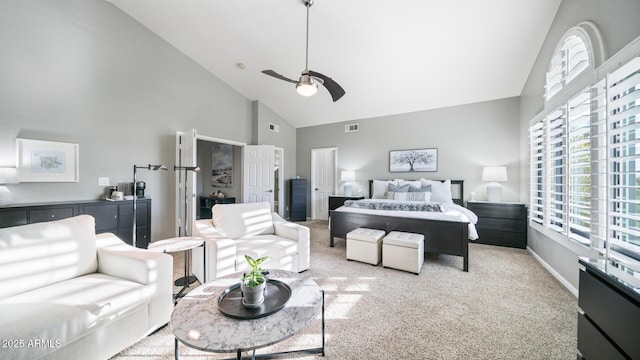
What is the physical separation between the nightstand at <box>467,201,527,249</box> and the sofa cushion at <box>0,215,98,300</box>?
218 inches

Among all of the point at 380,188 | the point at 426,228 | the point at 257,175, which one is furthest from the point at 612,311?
the point at 257,175

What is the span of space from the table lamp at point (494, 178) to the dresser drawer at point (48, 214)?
6803 mm

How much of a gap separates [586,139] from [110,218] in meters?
5.88

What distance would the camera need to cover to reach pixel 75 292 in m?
1.54

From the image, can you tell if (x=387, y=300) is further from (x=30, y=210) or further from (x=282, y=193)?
(x=282, y=193)

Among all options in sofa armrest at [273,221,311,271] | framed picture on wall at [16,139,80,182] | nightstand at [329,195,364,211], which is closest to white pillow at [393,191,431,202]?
nightstand at [329,195,364,211]

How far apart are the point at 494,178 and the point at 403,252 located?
2.91 m

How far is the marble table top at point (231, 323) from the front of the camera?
1.09m

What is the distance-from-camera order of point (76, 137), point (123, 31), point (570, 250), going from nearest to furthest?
point (570, 250), point (76, 137), point (123, 31)

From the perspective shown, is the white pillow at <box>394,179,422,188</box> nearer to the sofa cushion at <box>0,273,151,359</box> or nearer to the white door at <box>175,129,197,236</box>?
the white door at <box>175,129,197,236</box>

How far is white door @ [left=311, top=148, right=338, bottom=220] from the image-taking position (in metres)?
6.83

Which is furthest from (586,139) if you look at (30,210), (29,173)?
(29,173)

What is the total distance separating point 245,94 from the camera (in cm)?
582

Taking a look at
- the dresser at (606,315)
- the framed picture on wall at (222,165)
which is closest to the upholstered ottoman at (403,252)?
the dresser at (606,315)
